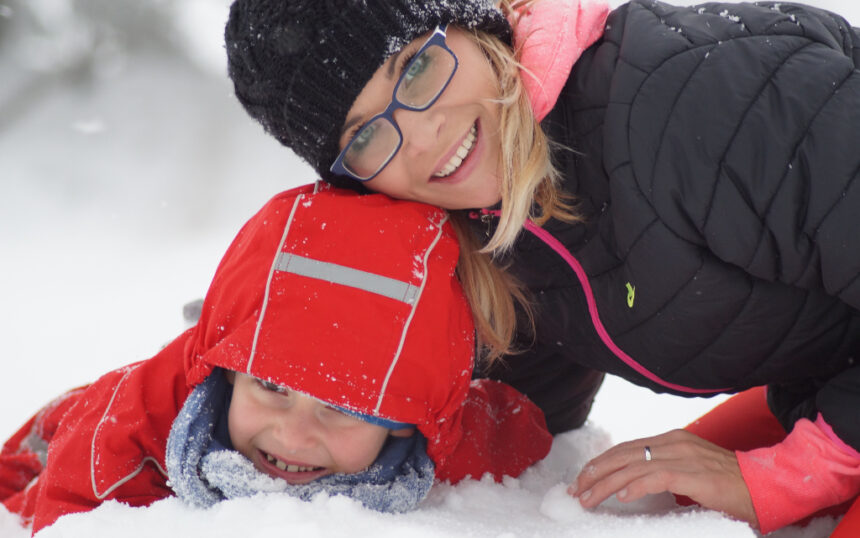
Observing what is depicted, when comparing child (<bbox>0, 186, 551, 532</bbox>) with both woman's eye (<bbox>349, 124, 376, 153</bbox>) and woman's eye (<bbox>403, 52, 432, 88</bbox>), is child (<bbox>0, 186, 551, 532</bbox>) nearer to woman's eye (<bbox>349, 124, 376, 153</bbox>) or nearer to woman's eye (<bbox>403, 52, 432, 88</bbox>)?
woman's eye (<bbox>349, 124, 376, 153</bbox>)

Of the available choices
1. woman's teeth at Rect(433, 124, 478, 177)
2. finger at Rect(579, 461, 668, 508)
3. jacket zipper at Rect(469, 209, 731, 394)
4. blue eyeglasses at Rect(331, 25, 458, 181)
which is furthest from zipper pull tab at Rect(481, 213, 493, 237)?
finger at Rect(579, 461, 668, 508)

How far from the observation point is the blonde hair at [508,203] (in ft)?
3.96

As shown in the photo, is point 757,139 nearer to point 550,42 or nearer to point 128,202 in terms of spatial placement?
point 550,42

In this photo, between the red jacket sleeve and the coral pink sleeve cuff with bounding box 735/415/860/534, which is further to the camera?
the red jacket sleeve

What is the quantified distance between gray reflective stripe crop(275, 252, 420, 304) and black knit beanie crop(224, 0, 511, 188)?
0.67ft

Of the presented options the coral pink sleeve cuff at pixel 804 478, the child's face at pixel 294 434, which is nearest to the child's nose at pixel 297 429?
the child's face at pixel 294 434

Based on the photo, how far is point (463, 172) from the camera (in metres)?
1.25

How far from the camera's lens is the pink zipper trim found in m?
1.33

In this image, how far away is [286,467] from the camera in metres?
1.24

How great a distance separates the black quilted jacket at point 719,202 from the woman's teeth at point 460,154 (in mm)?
140

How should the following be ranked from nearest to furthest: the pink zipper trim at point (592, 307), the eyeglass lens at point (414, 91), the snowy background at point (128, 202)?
the eyeglass lens at point (414, 91)
the pink zipper trim at point (592, 307)
the snowy background at point (128, 202)

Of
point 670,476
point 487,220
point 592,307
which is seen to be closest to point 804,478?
point 670,476

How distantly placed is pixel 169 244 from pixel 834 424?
2463 mm

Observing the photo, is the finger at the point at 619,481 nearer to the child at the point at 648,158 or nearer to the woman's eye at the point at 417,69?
the child at the point at 648,158
